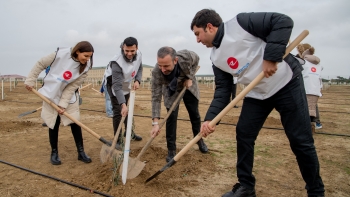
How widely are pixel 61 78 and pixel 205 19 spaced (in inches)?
82.5

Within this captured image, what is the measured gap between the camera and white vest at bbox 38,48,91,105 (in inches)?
130

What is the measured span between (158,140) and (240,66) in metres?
2.85

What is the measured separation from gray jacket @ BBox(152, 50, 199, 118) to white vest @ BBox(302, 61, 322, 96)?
2746 mm

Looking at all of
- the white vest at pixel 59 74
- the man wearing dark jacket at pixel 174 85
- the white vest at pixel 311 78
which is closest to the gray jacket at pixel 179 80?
the man wearing dark jacket at pixel 174 85

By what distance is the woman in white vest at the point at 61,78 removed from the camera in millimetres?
3279

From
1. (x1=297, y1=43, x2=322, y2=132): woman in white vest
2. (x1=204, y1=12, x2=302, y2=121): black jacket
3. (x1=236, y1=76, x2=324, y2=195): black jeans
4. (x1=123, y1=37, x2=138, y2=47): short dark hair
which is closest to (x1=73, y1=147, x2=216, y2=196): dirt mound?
(x1=204, y1=12, x2=302, y2=121): black jacket

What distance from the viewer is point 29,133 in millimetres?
5223

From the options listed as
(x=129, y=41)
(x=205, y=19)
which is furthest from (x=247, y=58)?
(x=129, y=41)

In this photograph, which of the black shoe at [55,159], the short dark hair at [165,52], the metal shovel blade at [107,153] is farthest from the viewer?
the black shoe at [55,159]

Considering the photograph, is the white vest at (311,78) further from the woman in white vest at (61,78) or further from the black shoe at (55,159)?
the black shoe at (55,159)

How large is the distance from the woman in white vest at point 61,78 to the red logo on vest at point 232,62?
1.85 m

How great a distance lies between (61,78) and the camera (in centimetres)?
334

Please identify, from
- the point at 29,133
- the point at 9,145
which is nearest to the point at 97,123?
the point at 29,133

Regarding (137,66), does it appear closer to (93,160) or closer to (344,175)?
(93,160)
